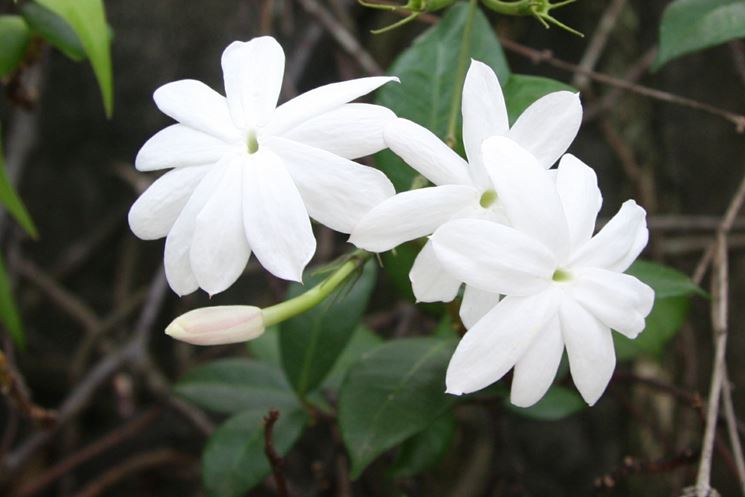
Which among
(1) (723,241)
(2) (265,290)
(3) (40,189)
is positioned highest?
(1) (723,241)

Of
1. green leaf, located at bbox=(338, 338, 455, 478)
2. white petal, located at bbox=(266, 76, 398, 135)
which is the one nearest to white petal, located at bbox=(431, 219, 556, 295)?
white petal, located at bbox=(266, 76, 398, 135)

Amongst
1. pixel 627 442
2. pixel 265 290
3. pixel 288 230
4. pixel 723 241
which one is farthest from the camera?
pixel 265 290

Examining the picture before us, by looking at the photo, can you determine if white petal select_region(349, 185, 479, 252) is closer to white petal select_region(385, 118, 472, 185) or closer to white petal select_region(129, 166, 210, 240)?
white petal select_region(385, 118, 472, 185)

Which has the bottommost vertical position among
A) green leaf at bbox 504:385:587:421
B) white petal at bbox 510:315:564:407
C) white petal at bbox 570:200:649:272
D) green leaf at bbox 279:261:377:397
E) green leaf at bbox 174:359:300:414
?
green leaf at bbox 504:385:587:421

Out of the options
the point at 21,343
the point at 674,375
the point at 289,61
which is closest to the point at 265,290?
the point at 289,61

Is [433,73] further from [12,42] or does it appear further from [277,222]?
[12,42]

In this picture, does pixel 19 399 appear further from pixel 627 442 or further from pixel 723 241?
pixel 627 442
